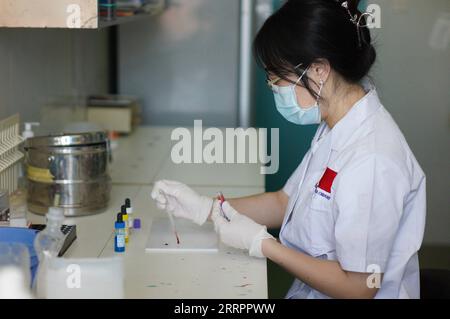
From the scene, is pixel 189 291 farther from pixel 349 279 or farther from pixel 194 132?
pixel 194 132

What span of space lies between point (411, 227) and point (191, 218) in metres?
0.60

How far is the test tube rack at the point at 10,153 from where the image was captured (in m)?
2.00

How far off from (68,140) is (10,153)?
0.67ft

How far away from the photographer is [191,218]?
1942 millimetres

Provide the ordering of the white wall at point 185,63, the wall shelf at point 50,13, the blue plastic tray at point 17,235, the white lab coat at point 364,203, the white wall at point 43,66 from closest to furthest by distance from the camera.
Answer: the white lab coat at point 364,203, the blue plastic tray at point 17,235, the wall shelf at point 50,13, the white wall at point 43,66, the white wall at point 185,63

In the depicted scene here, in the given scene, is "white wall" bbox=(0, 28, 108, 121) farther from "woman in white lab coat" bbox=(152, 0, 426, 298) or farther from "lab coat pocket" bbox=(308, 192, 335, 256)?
"lab coat pocket" bbox=(308, 192, 335, 256)

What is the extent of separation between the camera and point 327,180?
167cm

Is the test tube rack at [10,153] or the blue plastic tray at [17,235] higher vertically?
the test tube rack at [10,153]

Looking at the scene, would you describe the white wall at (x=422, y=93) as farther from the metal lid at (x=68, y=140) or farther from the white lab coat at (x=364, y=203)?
the metal lid at (x=68, y=140)

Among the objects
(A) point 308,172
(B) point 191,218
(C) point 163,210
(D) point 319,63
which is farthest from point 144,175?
(D) point 319,63

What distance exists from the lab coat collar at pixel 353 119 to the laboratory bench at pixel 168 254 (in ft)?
1.10

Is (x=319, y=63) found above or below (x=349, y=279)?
above

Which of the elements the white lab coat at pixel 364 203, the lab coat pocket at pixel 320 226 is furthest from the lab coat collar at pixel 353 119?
the lab coat pocket at pixel 320 226

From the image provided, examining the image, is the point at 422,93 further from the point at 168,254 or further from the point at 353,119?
the point at 168,254
